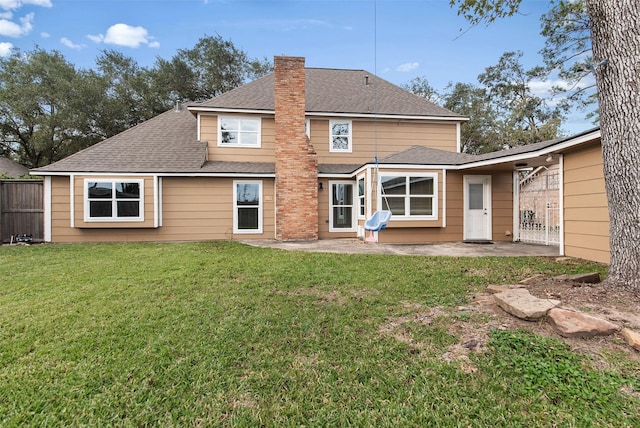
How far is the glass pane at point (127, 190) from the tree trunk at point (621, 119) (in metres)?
11.2

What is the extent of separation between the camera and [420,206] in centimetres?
985

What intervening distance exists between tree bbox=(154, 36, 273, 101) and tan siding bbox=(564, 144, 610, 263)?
2409 cm

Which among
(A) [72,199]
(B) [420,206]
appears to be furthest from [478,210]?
(A) [72,199]

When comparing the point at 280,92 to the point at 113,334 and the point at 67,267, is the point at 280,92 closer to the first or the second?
the point at 67,267

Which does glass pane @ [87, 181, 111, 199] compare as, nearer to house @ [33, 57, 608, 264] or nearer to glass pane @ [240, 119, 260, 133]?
house @ [33, 57, 608, 264]

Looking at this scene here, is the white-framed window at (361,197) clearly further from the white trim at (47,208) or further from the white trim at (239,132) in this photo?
the white trim at (47,208)

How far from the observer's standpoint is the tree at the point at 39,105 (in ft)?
69.4

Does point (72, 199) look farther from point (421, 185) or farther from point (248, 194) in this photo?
point (421, 185)

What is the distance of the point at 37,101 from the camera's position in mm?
21469

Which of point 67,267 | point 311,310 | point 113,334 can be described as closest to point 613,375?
point 311,310

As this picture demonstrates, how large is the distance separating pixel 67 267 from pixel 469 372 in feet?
23.0

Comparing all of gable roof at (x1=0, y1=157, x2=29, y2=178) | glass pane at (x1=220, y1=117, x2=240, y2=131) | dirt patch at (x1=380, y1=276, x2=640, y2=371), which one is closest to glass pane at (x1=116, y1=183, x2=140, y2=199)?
glass pane at (x1=220, y1=117, x2=240, y2=131)

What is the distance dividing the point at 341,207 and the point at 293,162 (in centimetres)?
242

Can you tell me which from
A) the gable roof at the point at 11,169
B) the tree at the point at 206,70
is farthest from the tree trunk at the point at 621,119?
the tree at the point at 206,70
